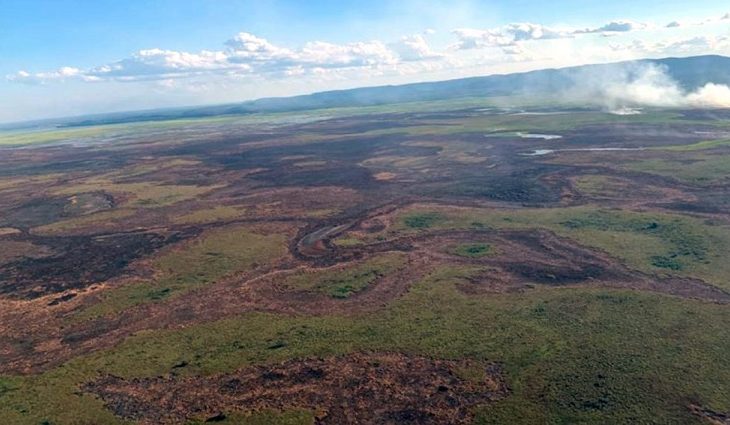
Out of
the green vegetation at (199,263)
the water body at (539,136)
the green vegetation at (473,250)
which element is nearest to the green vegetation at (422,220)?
the green vegetation at (473,250)

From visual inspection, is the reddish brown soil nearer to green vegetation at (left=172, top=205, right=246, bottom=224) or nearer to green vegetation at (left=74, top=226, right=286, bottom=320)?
Answer: green vegetation at (left=74, top=226, right=286, bottom=320)

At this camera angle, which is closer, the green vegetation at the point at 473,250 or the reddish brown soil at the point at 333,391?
the reddish brown soil at the point at 333,391

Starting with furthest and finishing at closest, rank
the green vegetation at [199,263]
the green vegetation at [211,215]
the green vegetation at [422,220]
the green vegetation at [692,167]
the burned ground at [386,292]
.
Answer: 1. the green vegetation at [692,167]
2. the green vegetation at [211,215]
3. the green vegetation at [422,220]
4. the green vegetation at [199,263]
5. the burned ground at [386,292]

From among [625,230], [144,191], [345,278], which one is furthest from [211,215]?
[625,230]

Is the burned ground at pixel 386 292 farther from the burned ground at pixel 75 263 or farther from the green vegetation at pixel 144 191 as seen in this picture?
the green vegetation at pixel 144 191

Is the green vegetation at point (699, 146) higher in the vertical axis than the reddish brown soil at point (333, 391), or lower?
higher

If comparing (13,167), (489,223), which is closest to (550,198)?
(489,223)

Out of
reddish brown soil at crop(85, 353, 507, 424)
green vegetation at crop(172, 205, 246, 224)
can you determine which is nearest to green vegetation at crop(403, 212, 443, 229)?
green vegetation at crop(172, 205, 246, 224)
